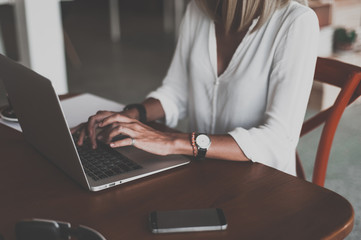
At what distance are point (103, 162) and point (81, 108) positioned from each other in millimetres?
419

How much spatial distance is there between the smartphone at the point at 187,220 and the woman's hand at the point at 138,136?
8.9 inches

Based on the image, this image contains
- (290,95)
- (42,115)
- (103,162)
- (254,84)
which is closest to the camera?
(42,115)

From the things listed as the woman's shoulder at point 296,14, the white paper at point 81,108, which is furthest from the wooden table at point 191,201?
the woman's shoulder at point 296,14

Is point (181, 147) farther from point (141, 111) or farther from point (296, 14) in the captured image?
point (296, 14)

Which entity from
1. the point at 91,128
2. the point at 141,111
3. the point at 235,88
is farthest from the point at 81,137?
the point at 235,88

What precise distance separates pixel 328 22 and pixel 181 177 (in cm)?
334

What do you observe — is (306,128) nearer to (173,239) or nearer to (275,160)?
(275,160)

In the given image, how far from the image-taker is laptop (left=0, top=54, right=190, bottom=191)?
785 millimetres

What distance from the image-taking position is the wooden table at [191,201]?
735mm

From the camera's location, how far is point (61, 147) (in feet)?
2.78

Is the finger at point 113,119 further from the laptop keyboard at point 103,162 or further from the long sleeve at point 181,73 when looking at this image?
the long sleeve at point 181,73

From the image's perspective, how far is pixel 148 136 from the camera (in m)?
0.98

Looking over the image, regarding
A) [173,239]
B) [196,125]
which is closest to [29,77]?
[173,239]

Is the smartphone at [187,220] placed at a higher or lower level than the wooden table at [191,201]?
higher
